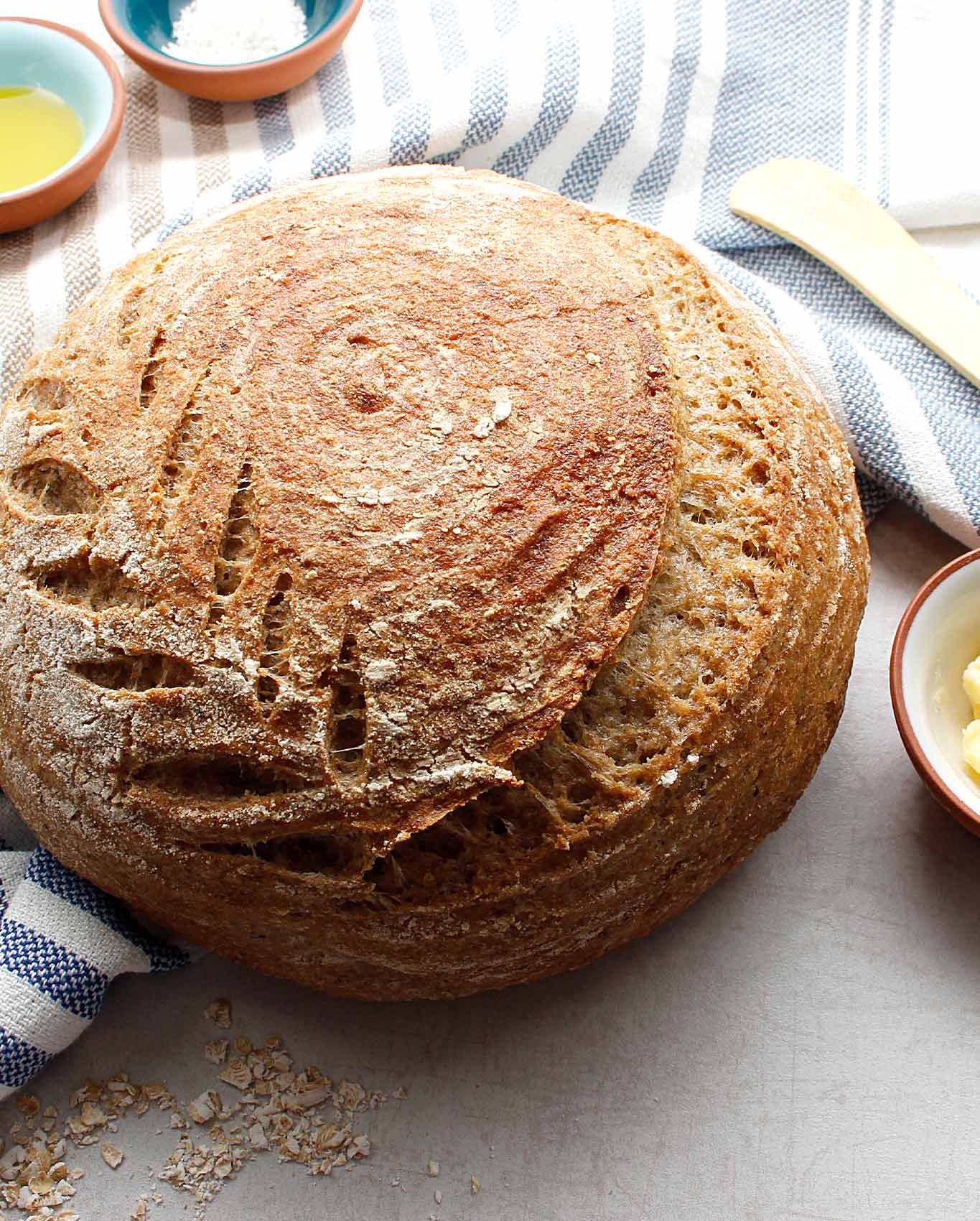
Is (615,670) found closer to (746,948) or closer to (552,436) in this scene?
(552,436)

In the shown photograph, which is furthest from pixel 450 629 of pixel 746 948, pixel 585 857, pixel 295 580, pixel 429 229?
pixel 746 948

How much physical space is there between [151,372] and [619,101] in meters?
1.18

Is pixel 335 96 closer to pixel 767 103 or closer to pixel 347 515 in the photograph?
pixel 767 103

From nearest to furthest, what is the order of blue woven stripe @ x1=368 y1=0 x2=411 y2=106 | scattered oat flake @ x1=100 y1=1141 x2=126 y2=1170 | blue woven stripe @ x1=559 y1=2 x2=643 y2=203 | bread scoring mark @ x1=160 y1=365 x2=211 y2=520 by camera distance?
bread scoring mark @ x1=160 y1=365 x2=211 y2=520 → scattered oat flake @ x1=100 y1=1141 x2=126 y2=1170 → blue woven stripe @ x1=559 y1=2 x2=643 y2=203 → blue woven stripe @ x1=368 y1=0 x2=411 y2=106

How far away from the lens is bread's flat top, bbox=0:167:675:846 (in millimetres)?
1524

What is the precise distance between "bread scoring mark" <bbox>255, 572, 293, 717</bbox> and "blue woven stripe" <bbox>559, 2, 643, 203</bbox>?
128cm

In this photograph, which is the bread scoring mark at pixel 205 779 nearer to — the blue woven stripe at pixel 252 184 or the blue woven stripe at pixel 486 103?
the blue woven stripe at pixel 252 184

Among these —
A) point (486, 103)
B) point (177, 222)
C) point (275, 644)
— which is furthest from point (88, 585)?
point (486, 103)

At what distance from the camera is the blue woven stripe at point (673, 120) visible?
242 centimetres

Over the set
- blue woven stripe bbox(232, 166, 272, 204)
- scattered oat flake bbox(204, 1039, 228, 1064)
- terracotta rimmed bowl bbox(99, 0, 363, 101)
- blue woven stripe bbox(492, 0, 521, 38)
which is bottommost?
scattered oat flake bbox(204, 1039, 228, 1064)

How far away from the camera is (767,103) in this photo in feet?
8.07

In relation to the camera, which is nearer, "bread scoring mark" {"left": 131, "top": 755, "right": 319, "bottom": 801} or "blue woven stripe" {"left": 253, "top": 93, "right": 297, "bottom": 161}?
"bread scoring mark" {"left": 131, "top": 755, "right": 319, "bottom": 801}

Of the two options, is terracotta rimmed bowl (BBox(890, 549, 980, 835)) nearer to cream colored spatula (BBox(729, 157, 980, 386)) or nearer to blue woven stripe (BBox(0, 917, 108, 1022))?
cream colored spatula (BBox(729, 157, 980, 386))

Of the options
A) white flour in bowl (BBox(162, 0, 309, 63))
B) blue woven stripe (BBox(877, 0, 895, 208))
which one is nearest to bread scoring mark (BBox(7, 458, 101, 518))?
white flour in bowl (BBox(162, 0, 309, 63))
